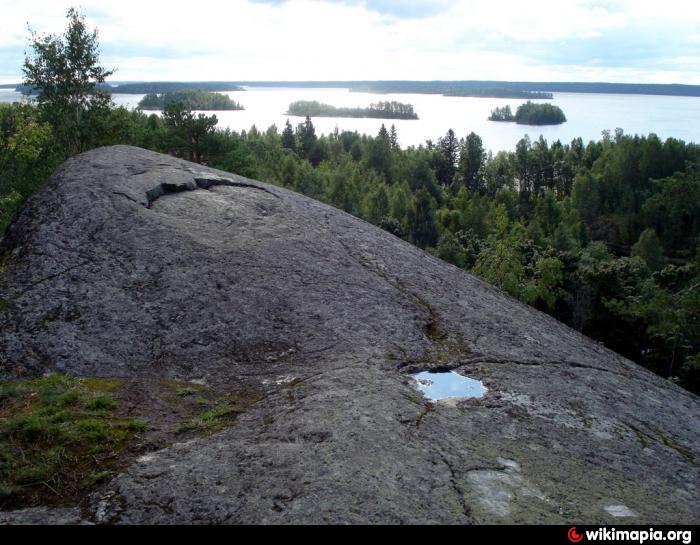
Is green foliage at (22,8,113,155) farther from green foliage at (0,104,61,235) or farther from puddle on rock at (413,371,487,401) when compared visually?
puddle on rock at (413,371,487,401)

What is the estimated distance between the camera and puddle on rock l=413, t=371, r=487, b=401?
23.8ft

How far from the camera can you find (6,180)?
2969cm

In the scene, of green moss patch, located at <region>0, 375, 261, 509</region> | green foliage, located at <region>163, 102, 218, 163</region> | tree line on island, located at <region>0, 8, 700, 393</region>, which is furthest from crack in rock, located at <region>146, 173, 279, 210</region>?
green foliage, located at <region>163, 102, 218, 163</region>

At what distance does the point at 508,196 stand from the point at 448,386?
9041 cm

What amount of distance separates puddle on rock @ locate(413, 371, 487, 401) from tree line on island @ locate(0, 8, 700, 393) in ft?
68.1

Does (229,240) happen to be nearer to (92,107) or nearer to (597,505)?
(597,505)

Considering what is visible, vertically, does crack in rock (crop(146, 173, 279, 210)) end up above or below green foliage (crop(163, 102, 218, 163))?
below

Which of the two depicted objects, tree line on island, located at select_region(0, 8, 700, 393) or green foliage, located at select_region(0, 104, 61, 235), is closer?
green foliage, located at select_region(0, 104, 61, 235)

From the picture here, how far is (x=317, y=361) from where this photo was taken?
7.76 m

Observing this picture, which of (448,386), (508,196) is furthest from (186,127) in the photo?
(508,196)
